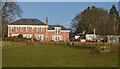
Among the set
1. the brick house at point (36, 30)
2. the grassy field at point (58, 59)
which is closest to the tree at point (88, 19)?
the brick house at point (36, 30)

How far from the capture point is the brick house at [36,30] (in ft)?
301

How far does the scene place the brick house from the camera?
9169 cm

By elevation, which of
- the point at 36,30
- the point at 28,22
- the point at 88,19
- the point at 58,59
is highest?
the point at 88,19

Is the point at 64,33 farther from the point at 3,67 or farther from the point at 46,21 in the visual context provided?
the point at 3,67

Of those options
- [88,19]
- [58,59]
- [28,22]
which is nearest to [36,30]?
[28,22]

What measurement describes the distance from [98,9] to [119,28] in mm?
46585

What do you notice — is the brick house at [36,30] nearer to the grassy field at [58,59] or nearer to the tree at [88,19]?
the tree at [88,19]

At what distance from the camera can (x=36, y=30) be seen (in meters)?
92.6

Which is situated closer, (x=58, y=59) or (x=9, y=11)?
(x=58, y=59)

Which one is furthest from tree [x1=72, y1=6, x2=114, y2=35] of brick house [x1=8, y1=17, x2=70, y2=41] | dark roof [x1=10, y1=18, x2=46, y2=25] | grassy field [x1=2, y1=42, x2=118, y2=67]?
grassy field [x1=2, y1=42, x2=118, y2=67]

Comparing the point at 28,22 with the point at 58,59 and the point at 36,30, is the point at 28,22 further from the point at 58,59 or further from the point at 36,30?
the point at 58,59

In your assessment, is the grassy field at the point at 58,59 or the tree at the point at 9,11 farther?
the tree at the point at 9,11

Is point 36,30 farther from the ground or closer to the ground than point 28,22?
closer to the ground

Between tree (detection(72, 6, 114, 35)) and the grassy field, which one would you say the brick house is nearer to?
tree (detection(72, 6, 114, 35))
